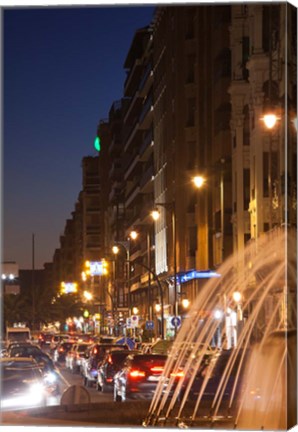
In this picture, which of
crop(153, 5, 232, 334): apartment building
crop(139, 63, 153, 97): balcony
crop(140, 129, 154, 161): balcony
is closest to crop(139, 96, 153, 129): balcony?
crop(140, 129, 154, 161): balcony

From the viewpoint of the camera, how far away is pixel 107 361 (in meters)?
44.2

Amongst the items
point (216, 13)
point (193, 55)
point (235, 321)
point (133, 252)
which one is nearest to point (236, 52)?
point (216, 13)

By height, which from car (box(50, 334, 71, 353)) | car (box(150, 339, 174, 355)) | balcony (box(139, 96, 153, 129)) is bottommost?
car (box(150, 339, 174, 355))

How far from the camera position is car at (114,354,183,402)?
32188 mm

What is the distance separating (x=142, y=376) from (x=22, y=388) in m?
5.96

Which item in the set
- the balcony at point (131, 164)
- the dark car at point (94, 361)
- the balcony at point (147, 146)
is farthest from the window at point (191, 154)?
the balcony at point (131, 164)

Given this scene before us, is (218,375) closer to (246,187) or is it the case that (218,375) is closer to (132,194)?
(246,187)

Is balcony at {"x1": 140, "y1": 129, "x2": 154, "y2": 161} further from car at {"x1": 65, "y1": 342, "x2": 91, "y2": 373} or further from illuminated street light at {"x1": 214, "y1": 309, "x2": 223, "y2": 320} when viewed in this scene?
illuminated street light at {"x1": 214, "y1": 309, "x2": 223, "y2": 320}

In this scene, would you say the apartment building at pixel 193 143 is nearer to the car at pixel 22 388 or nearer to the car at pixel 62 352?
the car at pixel 62 352

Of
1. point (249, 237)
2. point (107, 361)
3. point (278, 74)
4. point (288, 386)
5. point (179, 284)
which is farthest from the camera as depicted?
point (179, 284)

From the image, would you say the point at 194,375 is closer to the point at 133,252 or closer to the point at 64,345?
the point at 64,345

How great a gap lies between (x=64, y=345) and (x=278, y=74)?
115 ft

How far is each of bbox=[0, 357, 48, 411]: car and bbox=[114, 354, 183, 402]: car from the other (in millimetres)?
4717

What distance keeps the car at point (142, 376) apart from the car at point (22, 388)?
472 centimetres
